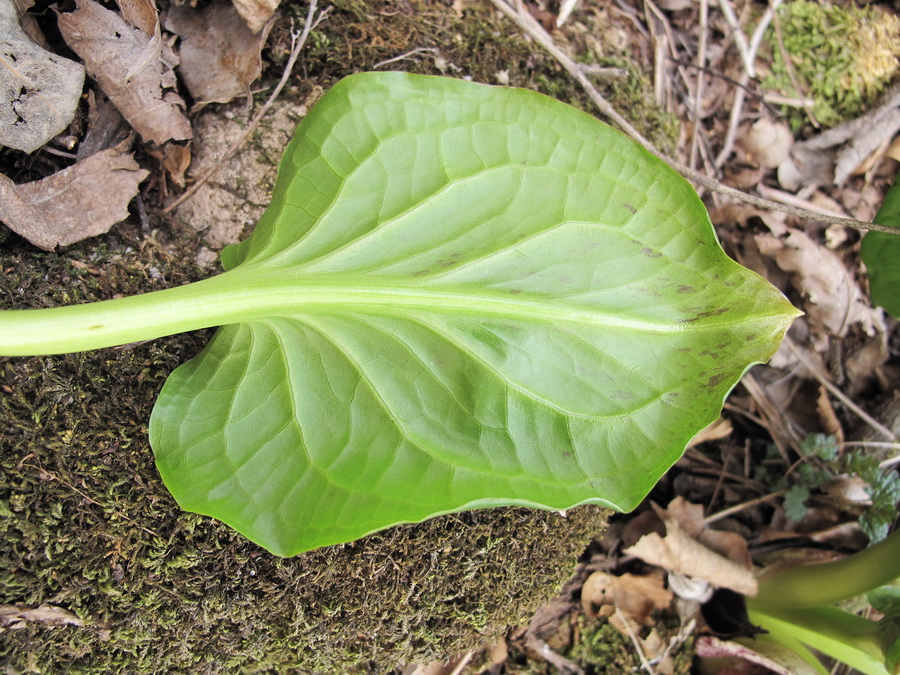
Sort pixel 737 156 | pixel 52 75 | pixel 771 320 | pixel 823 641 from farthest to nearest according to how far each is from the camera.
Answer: pixel 737 156
pixel 823 641
pixel 52 75
pixel 771 320

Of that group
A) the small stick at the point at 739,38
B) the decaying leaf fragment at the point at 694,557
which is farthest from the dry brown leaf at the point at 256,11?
the decaying leaf fragment at the point at 694,557

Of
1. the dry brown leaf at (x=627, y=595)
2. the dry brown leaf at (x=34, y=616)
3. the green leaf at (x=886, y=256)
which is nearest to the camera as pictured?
the dry brown leaf at (x=34, y=616)

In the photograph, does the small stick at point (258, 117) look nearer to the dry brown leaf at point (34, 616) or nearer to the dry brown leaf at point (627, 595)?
the dry brown leaf at point (34, 616)

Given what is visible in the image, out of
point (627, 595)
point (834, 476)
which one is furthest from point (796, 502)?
point (627, 595)

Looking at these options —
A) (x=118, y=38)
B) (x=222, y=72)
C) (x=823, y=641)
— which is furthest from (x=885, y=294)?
(x=118, y=38)

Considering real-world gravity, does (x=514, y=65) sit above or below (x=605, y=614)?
above

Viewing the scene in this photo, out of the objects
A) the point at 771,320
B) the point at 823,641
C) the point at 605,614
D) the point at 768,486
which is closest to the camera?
the point at 771,320

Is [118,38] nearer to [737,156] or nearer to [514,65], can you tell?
[514,65]

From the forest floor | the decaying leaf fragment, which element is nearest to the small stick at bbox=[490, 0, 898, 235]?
the forest floor
